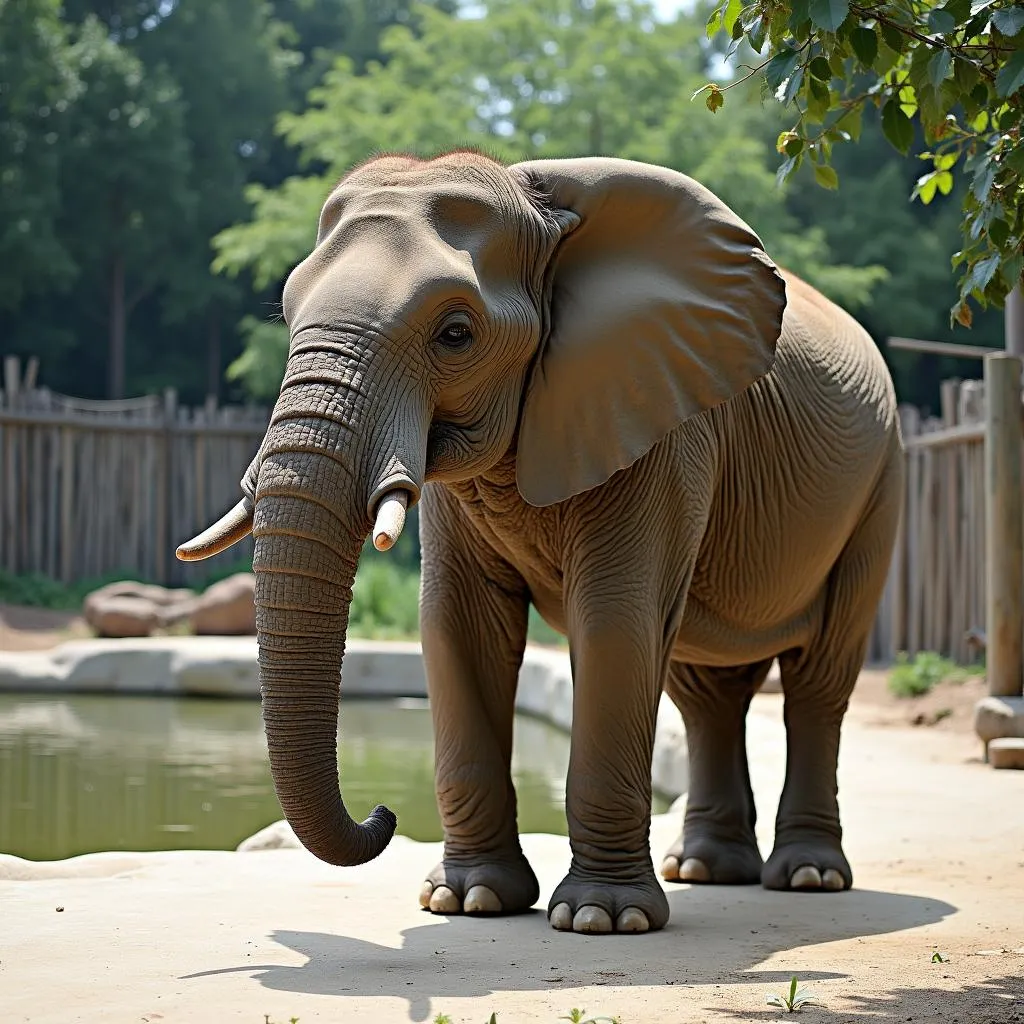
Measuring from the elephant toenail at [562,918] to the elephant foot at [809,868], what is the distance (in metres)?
1.37

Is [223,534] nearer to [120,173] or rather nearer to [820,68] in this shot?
[820,68]

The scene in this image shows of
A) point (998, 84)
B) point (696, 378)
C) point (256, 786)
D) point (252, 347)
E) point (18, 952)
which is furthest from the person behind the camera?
point (252, 347)

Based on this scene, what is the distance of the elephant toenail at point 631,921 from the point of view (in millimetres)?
4727

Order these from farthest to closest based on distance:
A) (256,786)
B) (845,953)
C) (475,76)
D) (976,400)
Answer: (475,76)
(976,400)
(256,786)
(845,953)

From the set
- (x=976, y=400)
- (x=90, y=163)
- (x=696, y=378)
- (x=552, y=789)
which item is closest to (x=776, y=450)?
(x=696, y=378)

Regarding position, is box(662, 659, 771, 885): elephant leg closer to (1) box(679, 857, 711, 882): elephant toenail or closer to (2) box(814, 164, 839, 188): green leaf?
(1) box(679, 857, 711, 882): elephant toenail

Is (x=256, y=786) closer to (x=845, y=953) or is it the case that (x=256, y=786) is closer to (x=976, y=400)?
(x=845, y=953)

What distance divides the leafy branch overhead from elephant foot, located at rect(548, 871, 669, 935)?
6.28 ft

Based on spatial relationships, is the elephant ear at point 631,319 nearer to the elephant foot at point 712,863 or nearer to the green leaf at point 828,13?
the green leaf at point 828,13

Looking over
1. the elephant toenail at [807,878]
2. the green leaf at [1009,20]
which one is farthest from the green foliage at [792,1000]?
the elephant toenail at [807,878]

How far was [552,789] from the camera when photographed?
9.60m

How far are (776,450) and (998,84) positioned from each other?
2.24 m

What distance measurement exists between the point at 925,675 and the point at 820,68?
886cm

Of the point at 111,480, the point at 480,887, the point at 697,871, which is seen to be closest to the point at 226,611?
the point at 111,480
